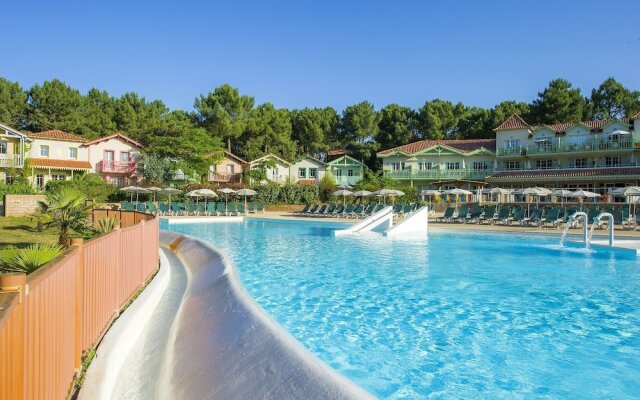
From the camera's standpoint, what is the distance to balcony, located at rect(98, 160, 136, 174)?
141ft

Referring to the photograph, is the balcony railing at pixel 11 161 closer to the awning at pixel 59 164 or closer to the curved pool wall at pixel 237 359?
the awning at pixel 59 164

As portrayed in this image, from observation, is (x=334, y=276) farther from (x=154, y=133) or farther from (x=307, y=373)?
(x=154, y=133)

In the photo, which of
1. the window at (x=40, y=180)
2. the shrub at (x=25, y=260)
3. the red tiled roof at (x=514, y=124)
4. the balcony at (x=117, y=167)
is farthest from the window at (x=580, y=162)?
the shrub at (x=25, y=260)

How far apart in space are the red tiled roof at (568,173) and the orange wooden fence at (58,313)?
1715 inches

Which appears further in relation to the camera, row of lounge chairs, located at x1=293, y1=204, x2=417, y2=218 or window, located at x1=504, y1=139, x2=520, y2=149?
window, located at x1=504, y1=139, x2=520, y2=149

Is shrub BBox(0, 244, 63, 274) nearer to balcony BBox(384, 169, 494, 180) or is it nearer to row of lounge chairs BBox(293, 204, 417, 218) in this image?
row of lounge chairs BBox(293, 204, 417, 218)

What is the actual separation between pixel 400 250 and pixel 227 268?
658 cm

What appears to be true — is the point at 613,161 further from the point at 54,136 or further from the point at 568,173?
the point at 54,136

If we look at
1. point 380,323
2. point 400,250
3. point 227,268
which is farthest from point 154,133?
point 380,323

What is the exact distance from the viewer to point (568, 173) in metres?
43.3

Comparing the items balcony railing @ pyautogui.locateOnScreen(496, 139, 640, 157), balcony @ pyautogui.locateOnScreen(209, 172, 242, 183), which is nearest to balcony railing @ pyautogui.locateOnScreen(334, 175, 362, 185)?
balcony @ pyautogui.locateOnScreen(209, 172, 242, 183)

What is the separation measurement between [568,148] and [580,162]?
197 cm

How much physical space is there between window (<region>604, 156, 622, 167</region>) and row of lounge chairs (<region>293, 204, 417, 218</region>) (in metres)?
24.3

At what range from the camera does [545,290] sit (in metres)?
8.84
